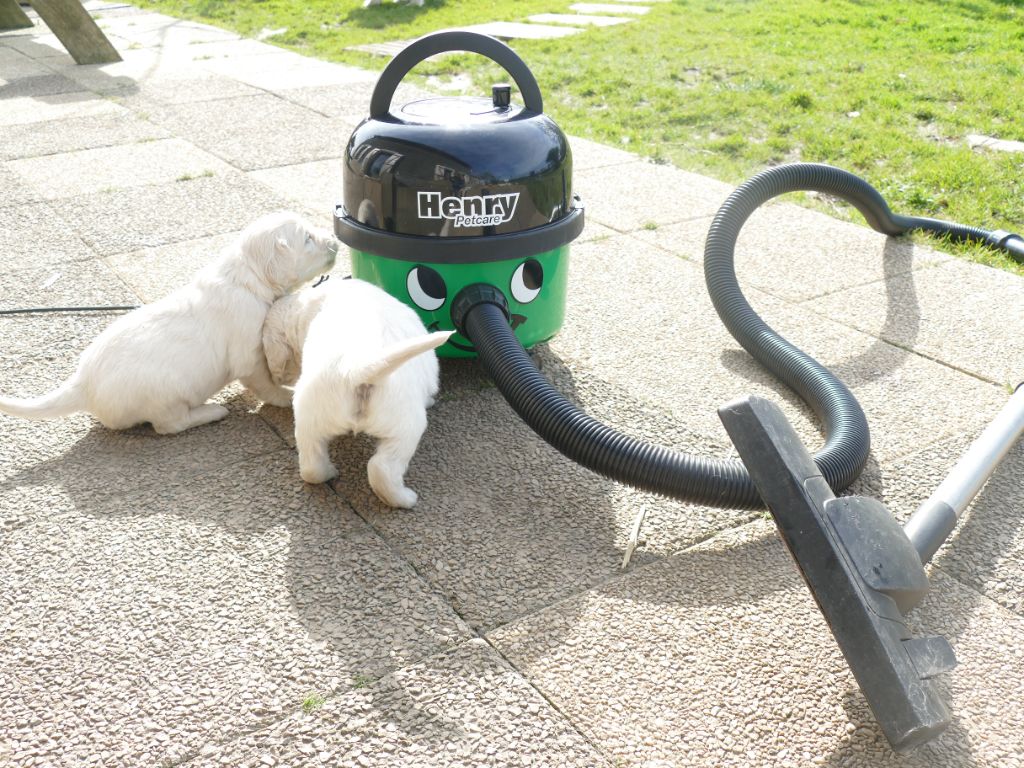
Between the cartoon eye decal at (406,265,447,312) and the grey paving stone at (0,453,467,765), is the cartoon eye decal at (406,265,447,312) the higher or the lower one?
the higher one

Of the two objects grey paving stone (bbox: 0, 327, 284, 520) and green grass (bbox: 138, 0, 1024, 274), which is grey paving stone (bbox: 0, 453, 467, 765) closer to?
grey paving stone (bbox: 0, 327, 284, 520)

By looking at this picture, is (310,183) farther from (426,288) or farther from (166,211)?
(426,288)

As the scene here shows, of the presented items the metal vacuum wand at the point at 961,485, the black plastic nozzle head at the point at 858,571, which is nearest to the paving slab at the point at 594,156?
the metal vacuum wand at the point at 961,485

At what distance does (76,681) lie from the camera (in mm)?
2219

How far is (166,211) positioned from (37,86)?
4.87m

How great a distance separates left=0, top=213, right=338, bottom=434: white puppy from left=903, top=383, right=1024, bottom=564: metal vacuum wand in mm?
2147

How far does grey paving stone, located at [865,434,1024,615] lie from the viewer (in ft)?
8.61

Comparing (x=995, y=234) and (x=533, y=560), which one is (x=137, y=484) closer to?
(x=533, y=560)

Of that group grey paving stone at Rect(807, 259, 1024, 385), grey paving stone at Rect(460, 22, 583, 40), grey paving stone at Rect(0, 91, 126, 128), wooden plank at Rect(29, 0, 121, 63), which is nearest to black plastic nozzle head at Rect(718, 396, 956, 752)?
grey paving stone at Rect(807, 259, 1024, 385)

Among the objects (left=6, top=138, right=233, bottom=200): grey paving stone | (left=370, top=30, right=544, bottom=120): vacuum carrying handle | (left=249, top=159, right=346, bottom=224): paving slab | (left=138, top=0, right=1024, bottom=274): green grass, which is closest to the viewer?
(left=370, top=30, right=544, bottom=120): vacuum carrying handle

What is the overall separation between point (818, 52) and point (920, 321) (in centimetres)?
675

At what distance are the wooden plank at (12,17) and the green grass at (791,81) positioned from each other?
2851mm

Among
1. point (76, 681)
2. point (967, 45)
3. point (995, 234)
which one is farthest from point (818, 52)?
point (76, 681)

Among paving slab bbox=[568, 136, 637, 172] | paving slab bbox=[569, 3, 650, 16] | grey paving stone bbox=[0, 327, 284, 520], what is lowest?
grey paving stone bbox=[0, 327, 284, 520]
